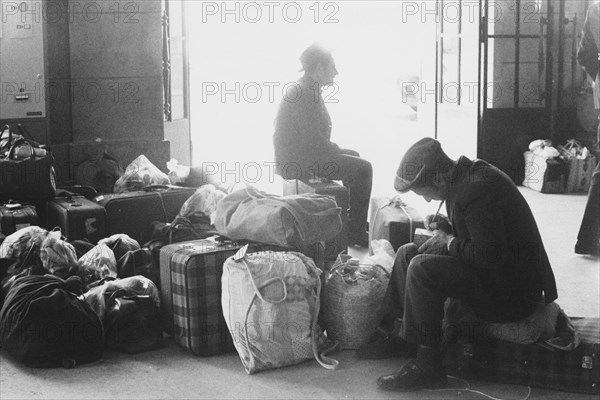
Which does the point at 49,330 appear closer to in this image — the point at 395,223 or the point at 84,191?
the point at 395,223

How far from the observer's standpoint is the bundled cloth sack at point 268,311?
3893mm

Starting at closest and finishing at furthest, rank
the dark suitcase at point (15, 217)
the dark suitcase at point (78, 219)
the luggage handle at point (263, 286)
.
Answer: the luggage handle at point (263, 286)
the dark suitcase at point (15, 217)
the dark suitcase at point (78, 219)

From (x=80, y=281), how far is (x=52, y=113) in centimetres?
247

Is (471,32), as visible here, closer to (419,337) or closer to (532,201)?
(532,201)

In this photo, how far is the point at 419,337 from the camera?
12.0 feet

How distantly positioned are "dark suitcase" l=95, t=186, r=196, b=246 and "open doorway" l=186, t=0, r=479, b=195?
0.65 m

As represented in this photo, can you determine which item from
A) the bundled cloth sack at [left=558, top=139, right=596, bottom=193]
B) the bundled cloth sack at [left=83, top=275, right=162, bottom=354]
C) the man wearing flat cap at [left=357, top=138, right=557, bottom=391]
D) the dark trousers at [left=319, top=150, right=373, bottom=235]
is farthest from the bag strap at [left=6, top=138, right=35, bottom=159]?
the bundled cloth sack at [left=558, top=139, right=596, bottom=193]

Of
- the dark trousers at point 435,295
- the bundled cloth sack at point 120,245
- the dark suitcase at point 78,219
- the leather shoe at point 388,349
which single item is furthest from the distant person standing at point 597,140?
the dark suitcase at point 78,219

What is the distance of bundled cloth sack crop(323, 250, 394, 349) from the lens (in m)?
4.14

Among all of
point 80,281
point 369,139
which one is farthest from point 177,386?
point 369,139

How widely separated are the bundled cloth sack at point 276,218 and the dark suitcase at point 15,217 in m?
1.37

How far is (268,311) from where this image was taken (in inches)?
153

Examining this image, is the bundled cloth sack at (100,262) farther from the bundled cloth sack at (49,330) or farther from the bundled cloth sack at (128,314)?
the bundled cloth sack at (49,330)

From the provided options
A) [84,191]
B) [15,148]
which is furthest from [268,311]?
[84,191]
